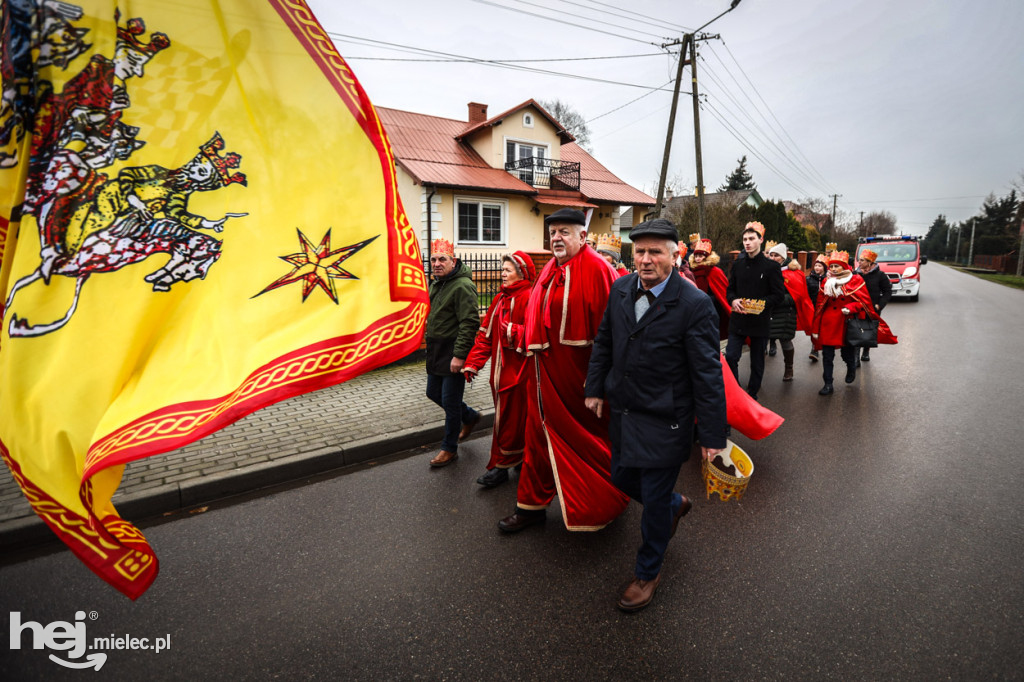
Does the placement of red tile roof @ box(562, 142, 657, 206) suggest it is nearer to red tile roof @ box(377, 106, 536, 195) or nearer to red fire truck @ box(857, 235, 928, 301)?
red tile roof @ box(377, 106, 536, 195)

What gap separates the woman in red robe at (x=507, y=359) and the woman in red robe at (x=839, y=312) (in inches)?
203

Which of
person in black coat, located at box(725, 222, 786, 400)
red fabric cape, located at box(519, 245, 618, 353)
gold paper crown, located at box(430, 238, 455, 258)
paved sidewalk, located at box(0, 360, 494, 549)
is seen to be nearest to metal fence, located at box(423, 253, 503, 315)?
paved sidewalk, located at box(0, 360, 494, 549)

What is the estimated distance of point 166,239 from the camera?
5.59 ft

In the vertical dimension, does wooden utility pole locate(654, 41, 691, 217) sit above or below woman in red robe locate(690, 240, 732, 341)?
above

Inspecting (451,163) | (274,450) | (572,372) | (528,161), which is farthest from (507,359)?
(528,161)

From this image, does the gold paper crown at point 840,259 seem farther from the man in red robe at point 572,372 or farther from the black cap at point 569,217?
the black cap at point 569,217

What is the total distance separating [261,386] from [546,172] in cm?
2360

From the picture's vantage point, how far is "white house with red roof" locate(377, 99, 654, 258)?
20297mm

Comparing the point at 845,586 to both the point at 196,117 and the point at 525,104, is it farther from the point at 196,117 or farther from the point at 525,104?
the point at 525,104

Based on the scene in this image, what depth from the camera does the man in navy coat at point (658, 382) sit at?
2711 millimetres

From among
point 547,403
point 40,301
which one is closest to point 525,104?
point 547,403

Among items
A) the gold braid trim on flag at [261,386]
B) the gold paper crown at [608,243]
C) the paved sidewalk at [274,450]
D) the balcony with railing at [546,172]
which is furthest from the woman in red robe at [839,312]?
the balcony with railing at [546,172]

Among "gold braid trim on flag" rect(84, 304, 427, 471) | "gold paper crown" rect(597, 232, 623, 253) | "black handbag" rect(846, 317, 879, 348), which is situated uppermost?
"gold paper crown" rect(597, 232, 623, 253)

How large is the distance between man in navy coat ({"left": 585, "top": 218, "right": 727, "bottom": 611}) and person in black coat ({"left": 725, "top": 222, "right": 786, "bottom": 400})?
12.6ft
